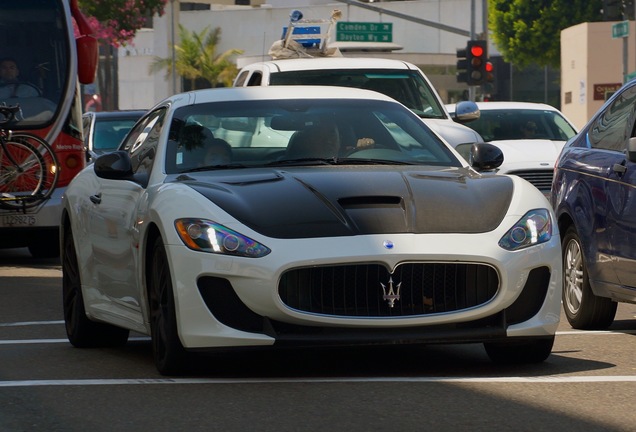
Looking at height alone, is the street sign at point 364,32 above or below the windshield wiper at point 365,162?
above

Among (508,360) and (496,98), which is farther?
(496,98)

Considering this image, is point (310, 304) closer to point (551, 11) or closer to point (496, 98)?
point (551, 11)

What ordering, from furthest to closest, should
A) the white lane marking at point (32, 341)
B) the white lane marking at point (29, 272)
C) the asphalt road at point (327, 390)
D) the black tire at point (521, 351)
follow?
the white lane marking at point (29, 272), the white lane marking at point (32, 341), the black tire at point (521, 351), the asphalt road at point (327, 390)

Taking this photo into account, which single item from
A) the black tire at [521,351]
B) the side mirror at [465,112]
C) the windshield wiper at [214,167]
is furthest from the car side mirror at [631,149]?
the side mirror at [465,112]

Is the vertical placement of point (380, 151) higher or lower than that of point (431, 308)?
higher

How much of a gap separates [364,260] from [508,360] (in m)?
1.22

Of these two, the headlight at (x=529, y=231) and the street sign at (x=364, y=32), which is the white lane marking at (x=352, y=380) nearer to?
the headlight at (x=529, y=231)

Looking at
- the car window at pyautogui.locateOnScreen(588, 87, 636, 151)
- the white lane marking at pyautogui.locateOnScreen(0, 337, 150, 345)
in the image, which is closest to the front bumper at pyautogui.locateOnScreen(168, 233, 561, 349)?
the white lane marking at pyautogui.locateOnScreen(0, 337, 150, 345)

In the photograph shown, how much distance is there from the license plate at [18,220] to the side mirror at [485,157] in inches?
364

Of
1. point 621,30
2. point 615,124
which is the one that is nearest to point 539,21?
point 621,30

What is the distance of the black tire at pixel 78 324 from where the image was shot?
9.55 meters

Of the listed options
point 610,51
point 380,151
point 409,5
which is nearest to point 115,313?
point 380,151

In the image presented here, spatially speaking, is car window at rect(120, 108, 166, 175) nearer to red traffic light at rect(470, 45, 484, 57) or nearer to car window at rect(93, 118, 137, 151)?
car window at rect(93, 118, 137, 151)

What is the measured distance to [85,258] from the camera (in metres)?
9.48
